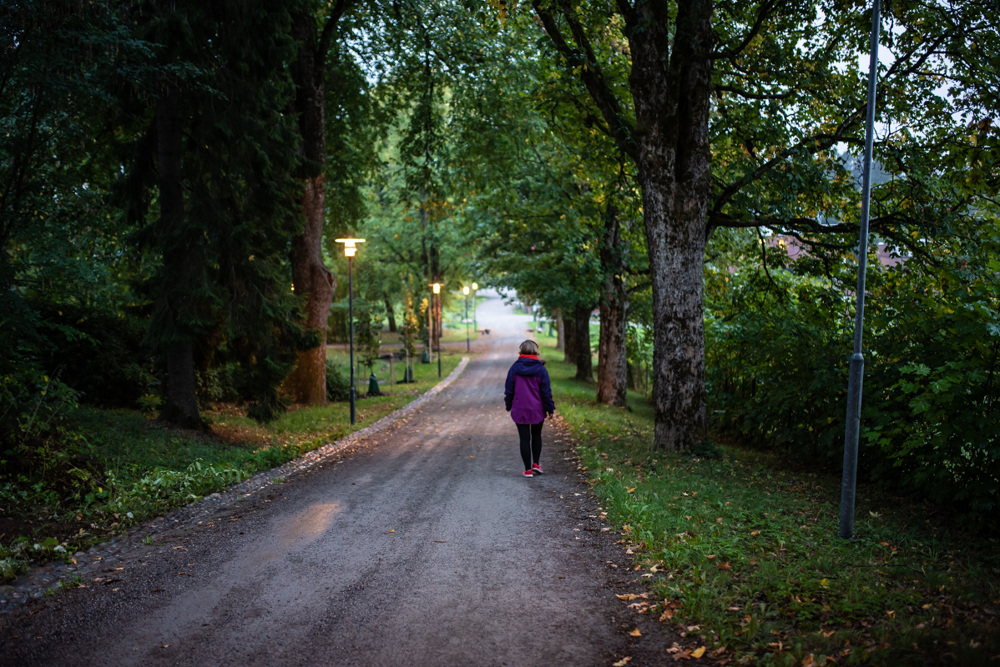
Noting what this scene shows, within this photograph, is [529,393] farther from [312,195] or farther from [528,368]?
[312,195]

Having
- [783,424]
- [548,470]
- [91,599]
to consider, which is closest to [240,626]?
[91,599]

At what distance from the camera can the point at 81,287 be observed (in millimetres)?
11133

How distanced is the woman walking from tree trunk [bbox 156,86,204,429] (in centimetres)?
585

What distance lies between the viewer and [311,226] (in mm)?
17125

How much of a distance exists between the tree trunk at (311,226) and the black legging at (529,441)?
8.41 meters

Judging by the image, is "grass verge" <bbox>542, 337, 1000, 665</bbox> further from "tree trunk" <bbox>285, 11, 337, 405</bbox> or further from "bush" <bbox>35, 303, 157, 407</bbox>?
"tree trunk" <bbox>285, 11, 337, 405</bbox>

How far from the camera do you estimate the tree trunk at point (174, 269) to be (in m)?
11.0

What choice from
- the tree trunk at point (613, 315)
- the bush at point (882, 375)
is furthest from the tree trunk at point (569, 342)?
the bush at point (882, 375)

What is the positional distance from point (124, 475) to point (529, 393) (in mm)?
5562

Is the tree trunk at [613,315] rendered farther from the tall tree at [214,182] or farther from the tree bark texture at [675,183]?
the tall tree at [214,182]

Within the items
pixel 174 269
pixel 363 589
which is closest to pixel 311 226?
pixel 174 269

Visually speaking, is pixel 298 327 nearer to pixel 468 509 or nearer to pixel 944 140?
pixel 468 509

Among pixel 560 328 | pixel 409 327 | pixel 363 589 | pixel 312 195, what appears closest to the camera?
pixel 363 589

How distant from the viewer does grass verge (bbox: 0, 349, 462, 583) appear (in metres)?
6.51
